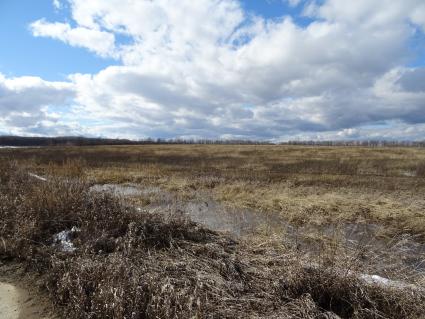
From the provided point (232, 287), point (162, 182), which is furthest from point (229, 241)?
point (162, 182)

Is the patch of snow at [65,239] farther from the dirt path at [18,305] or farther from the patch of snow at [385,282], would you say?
the patch of snow at [385,282]

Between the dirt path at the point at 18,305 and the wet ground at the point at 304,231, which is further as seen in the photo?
the wet ground at the point at 304,231

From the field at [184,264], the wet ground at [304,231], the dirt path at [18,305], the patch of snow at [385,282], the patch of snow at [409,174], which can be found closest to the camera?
the field at [184,264]

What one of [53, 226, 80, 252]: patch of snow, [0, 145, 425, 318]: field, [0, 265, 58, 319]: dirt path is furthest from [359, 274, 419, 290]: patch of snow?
[53, 226, 80, 252]: patch of snow

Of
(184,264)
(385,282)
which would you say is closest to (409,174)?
(385,282)

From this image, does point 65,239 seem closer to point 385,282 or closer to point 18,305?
point 18,305

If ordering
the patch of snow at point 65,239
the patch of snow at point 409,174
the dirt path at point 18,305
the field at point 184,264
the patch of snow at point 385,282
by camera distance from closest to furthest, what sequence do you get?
1. the field at point 184,264
2. the dirt path at point 18,305
3. the patch of snow at point 385,282
4. the patch of snow at point 65,239
5. the patch of snow at point 409,174

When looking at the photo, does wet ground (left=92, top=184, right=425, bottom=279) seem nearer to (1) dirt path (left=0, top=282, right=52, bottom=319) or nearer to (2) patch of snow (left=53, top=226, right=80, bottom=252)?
(2) patch of snow (left=53, top=226, right=80, bottom=252)

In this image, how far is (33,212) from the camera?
626 centimetres

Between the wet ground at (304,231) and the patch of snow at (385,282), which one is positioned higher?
the patch of snow at (385,282)

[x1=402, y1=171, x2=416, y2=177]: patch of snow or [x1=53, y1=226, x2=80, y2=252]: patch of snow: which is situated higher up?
[x1=53, y1=226, x2=80, y2=252]: patch of snow

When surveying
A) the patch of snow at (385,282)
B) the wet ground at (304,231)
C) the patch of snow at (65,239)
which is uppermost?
the patch of snow at (65,239)

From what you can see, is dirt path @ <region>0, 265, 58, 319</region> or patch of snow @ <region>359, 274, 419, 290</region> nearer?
dirt path @ <region>0, 265, 58, 319</region>

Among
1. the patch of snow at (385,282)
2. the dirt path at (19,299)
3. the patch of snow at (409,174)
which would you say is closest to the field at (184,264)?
the patch of snow at (385,282)
